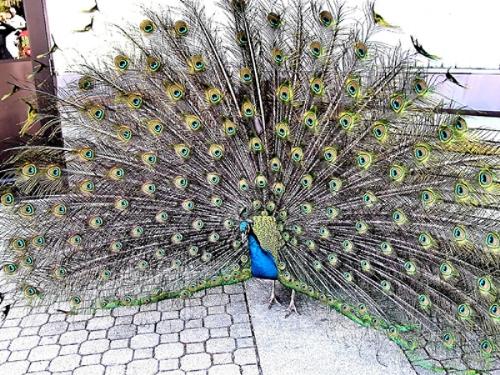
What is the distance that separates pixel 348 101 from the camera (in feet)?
9.73

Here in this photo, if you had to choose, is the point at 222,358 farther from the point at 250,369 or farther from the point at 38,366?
the point at 38,366

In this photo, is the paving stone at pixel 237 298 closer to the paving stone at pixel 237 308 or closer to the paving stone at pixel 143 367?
the paving stone at pixel 237 308

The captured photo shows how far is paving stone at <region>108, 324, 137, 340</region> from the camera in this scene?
3293 mm

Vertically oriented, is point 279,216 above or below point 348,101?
below

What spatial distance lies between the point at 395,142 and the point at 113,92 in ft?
5.59

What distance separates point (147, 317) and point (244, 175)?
1184 mm

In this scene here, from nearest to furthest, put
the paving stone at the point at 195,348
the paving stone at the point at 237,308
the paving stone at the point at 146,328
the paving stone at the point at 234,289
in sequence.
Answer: the paving stone at the point at 195,348 → the paving stone at the point at 146,328 → the paving stone at the point at 237,308 → the paving stone at the point at 234,289

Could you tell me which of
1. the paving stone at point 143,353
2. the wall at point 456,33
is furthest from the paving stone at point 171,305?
the wall at point 456,33

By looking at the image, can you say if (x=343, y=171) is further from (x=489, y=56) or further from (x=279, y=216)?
(x=489, y=56)

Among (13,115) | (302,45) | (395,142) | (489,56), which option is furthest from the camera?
(13,115)

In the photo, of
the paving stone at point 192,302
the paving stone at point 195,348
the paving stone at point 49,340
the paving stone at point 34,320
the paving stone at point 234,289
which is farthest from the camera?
the paving stone at point 234,289

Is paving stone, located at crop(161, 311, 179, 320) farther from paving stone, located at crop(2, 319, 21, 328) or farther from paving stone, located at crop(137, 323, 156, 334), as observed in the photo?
paving stone, located at crop(2, 319, 21, 328)

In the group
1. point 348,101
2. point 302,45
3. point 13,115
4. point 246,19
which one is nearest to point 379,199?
point 348,101

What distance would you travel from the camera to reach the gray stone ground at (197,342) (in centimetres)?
299
